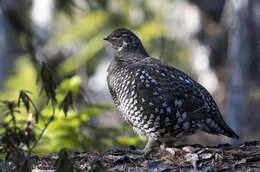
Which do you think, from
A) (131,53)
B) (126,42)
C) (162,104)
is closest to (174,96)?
(162,104)

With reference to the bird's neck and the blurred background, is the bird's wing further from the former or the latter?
the blurred background

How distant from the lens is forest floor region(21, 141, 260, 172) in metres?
4.15

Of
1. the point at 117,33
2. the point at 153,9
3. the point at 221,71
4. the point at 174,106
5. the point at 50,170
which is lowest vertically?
the point at 50,170

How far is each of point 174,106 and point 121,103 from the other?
0.75 metres

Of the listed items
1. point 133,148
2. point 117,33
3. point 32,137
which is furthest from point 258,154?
point 117,33

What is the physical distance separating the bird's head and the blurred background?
92 cm

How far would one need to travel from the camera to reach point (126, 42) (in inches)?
259

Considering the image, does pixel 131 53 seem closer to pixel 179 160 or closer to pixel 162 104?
pixel 162 104

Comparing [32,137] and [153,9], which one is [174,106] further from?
[153,9]

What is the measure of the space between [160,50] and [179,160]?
3.80m

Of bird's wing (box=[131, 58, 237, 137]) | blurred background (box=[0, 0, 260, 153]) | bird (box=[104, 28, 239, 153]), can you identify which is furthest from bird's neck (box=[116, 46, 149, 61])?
blurred background (box=[0, 0, 260, 153])

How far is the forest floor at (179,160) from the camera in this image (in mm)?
4148

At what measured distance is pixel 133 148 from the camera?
5.11 metres

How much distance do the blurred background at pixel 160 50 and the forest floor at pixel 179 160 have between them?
7.16 ft
